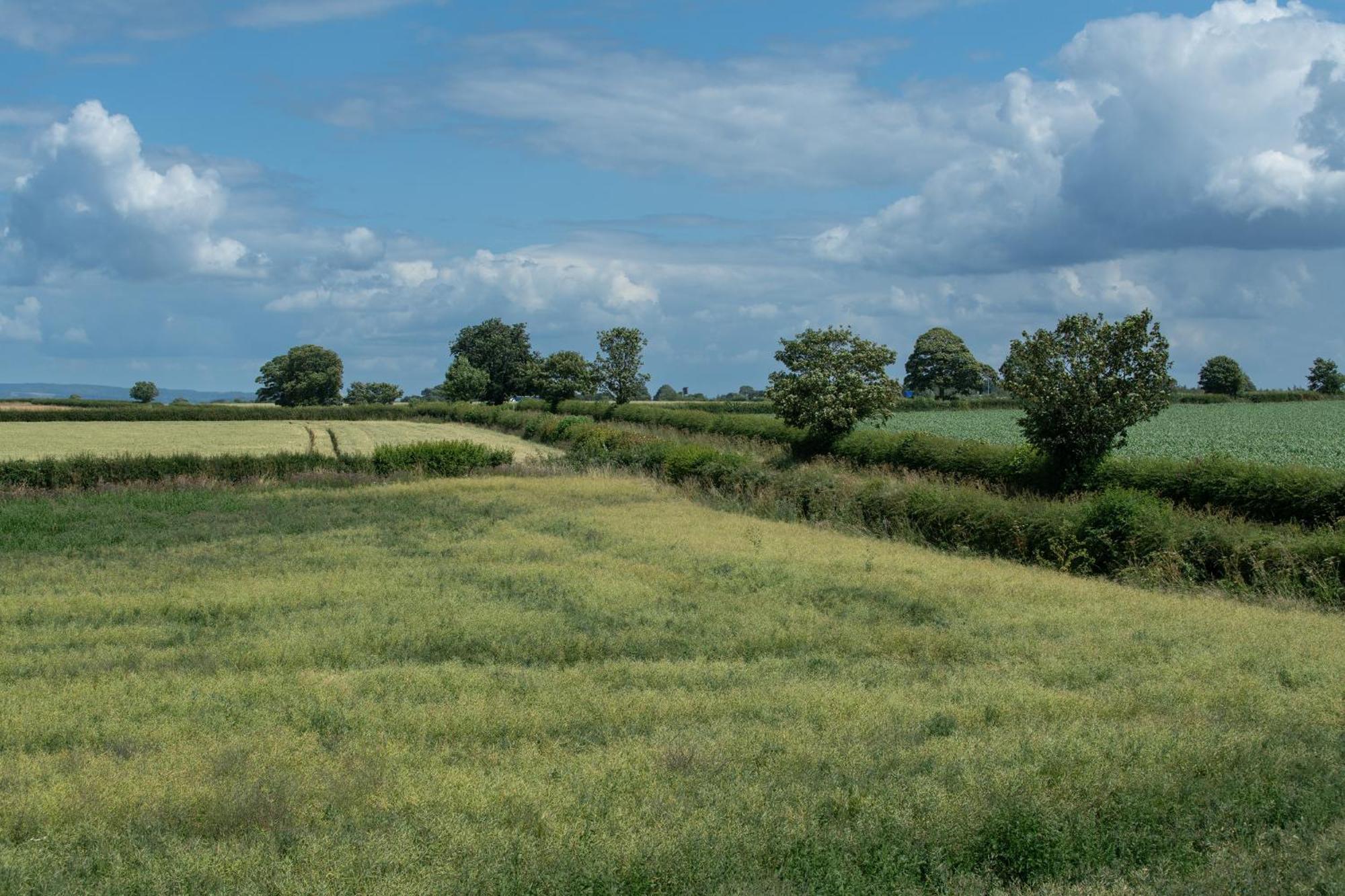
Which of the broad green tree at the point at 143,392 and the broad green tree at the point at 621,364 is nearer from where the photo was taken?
the broad green tree at the point at 621,364

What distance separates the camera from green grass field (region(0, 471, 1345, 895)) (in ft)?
18.1

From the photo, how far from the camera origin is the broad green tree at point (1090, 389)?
2264cm

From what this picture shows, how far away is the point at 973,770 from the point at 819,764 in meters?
1.02

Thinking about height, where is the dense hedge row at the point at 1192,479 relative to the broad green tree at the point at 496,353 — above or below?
below

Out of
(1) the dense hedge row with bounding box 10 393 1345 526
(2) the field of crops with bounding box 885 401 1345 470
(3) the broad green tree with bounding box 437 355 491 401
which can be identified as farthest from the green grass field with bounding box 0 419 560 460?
(3) the broad green tree with bounding box 437 355 491 401

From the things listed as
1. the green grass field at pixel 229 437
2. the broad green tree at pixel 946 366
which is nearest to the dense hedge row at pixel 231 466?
the green grass field at pixel 229 437

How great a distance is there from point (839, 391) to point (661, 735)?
27638mm

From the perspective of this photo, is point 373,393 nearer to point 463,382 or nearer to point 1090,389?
point 463,382

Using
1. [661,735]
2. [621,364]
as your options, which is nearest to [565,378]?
[621,364]

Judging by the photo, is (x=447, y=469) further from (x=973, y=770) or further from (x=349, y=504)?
(x=973, y=770)

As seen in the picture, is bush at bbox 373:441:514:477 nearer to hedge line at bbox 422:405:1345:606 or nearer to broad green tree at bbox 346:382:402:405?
hedge line at bbox 422:405:1345:606

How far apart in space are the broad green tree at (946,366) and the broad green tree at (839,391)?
55.8 metres

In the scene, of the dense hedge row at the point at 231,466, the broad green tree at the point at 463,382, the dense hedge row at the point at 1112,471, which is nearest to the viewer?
the dense hedge row at the point at 1112,471

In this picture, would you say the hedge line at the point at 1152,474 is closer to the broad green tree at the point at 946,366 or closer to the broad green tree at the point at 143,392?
the broad green tree at the point at 946,366
